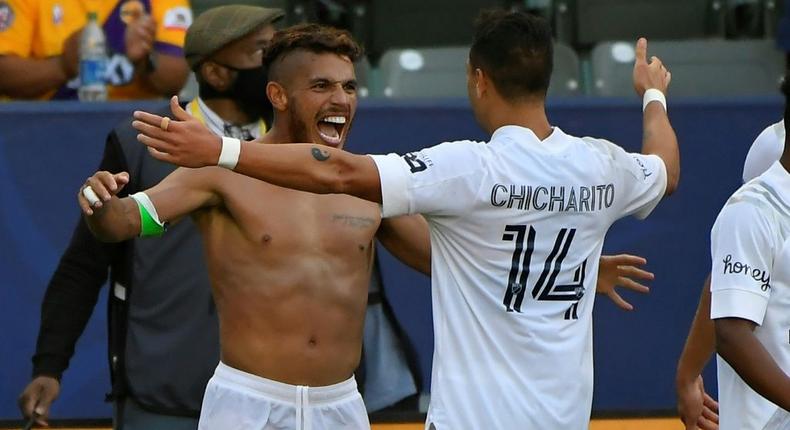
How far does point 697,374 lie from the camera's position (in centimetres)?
461

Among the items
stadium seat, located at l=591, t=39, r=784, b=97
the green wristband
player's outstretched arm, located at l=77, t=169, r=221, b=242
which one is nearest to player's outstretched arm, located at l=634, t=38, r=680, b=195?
player's outstretched arm, located at l=77, t=169, r=221, b=242

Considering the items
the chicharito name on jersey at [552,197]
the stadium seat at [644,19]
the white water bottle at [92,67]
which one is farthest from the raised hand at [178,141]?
the stadium seat at [644,19]

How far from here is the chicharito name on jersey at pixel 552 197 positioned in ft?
13.3

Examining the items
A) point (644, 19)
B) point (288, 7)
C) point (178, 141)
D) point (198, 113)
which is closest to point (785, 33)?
point (644, 19)

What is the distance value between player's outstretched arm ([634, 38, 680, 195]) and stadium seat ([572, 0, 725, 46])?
4.53 meters

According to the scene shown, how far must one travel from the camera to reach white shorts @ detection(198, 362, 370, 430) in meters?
4.59

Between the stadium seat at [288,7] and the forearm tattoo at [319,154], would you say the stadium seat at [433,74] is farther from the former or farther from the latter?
the forearm tattoo at [319,154]

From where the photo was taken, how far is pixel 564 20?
930cm

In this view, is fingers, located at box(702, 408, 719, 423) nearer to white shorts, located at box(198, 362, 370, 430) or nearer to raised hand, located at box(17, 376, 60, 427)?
white shorts, located at box(198, 362, 370, 430)

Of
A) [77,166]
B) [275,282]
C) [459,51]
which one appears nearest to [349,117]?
[275,282]

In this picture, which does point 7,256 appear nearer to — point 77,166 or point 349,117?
point 77,166

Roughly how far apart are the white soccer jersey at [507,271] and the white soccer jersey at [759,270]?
351mm

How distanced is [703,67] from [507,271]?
182 inches

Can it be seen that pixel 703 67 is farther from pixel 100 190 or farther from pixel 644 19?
pixel 100 190
